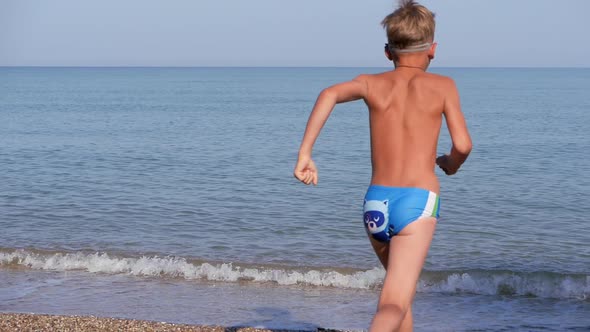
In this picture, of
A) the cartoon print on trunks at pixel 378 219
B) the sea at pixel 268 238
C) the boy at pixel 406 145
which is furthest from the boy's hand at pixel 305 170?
the sea at pixel 268 238

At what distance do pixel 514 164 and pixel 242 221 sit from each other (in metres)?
10.4

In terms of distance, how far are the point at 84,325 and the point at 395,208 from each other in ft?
14.0

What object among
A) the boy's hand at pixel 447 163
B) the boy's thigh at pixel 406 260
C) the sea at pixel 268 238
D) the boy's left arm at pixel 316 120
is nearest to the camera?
the boy's left arm at pixel 316 120

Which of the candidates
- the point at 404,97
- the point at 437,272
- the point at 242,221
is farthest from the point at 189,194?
the point at 404,97

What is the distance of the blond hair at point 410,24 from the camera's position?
3.87 m

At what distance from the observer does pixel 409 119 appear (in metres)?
3.88

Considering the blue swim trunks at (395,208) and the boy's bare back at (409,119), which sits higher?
the boy's bare back at (409,119)

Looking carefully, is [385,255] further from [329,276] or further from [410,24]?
[329,276]

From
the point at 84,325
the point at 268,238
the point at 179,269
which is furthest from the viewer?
the point at 268,238

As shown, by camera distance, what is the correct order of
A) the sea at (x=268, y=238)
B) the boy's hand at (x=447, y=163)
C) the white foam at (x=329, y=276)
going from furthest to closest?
the white foam at (x=329, y=276) < the sea at (x=268, y=238) < the boy's hand at (x=447, y=163)

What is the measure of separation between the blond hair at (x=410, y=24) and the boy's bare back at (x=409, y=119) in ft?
0.57

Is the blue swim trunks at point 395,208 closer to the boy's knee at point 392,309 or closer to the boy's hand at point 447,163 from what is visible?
the boy's hand at point 447,163

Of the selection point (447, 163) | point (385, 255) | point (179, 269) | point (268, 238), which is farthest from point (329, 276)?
point (447, 163)

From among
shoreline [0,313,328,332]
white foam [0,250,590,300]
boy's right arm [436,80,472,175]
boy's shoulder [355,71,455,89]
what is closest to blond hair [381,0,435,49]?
boy's shoulder [355,71,455,89]
